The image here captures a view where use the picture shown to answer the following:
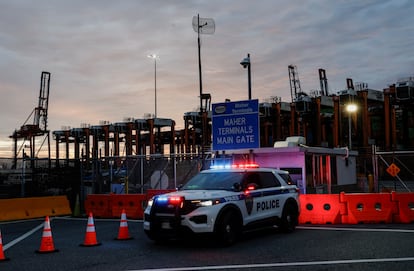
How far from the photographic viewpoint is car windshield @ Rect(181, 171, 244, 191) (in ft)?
37.2

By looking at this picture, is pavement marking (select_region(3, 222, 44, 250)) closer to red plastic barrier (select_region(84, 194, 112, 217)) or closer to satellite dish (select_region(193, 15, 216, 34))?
red plastic barrier (select_region(84, 194, 112, 217))

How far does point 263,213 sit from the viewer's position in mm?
11625

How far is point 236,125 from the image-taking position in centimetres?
1783

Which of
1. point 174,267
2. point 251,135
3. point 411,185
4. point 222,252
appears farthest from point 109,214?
point 411,185

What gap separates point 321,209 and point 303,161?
231 inches

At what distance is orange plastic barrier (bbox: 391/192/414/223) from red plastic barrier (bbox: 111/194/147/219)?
8123mm

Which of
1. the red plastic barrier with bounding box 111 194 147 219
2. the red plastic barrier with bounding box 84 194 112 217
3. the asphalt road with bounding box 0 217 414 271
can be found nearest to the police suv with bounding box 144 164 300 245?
the asphalt road with bounding box 0 217 414 271

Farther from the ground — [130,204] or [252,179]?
[252,179]

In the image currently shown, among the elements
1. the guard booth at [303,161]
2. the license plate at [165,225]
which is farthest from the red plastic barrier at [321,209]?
the license plate at [165,225]

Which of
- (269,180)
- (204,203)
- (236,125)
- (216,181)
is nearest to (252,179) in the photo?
(269,180)

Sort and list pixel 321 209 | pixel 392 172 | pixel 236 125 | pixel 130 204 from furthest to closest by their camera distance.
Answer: pixel 392 172, pixel 236 125, pixel 130 204, pixel 321 209

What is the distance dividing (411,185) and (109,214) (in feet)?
58.9

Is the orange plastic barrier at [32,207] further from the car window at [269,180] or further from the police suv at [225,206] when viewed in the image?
the car window at [269,180]

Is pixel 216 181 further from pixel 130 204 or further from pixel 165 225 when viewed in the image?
pixel 130 204
